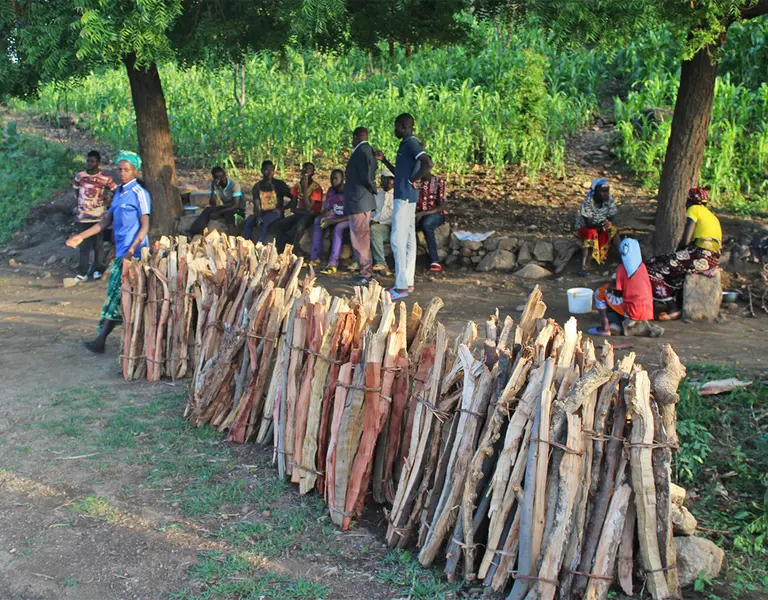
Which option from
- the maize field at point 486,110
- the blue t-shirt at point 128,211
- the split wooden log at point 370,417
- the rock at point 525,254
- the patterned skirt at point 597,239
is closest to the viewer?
the split wooden log at point 370,417

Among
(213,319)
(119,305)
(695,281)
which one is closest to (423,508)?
(213,319)

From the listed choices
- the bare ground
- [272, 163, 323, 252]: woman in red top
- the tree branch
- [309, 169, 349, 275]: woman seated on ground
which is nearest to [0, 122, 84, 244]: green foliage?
[272, 163, 323, 252]: woman in red top

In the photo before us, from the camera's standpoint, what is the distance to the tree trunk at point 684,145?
8.21 metres

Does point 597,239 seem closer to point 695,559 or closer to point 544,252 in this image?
point 544,252

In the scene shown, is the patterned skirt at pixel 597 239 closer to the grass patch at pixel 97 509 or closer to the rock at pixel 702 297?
the rock at pixel 702 297

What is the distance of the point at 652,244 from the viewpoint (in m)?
8.77

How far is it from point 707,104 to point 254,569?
22.3 feet

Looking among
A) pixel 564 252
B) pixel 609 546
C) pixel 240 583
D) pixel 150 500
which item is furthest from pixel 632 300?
pixel 240 583

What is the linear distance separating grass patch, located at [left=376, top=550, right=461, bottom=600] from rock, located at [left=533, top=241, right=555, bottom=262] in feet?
20.4

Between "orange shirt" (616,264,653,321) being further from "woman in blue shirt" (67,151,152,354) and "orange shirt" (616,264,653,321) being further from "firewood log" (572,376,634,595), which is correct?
"woman in blue shirt" (67,151,152,354)

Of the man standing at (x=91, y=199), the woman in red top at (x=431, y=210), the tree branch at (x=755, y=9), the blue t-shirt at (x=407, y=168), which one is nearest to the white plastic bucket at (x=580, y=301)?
the blue t-shirt at (x=407, y=168)

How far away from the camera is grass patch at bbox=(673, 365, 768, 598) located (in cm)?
372

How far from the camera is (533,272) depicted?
932 centimetres

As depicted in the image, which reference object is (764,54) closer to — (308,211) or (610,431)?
(308,211)
